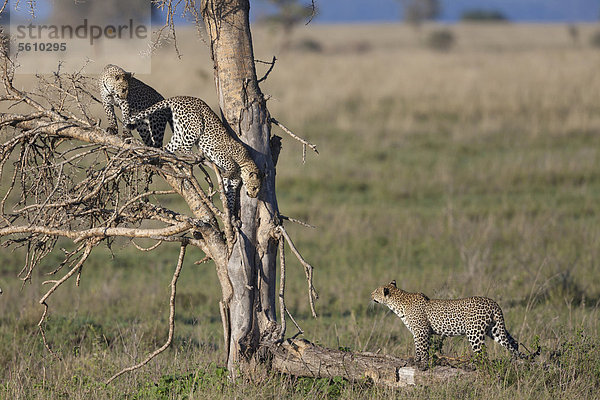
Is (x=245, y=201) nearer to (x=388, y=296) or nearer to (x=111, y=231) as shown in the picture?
(x=111, y=231)

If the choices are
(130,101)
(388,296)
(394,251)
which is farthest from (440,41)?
(130,101)

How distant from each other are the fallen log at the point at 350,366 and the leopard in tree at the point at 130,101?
1.62m

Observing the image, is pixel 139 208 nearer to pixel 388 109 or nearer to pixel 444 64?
pixel 388 109

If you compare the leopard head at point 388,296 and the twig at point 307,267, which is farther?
the leopard head at point 388,296

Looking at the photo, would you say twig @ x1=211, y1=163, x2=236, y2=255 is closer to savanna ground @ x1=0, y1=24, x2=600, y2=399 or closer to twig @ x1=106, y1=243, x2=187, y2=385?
twig @ x1=106, y1=243, x2=187, y2=385

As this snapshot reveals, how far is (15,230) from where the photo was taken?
4805 mm

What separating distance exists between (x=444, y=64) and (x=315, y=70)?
459 centimetres

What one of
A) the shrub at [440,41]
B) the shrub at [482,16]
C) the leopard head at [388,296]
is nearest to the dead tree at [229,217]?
the leopard head at [388,296]

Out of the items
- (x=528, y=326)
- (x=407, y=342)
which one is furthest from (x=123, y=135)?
(x=528, y=326)

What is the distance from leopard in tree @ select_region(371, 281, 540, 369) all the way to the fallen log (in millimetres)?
94

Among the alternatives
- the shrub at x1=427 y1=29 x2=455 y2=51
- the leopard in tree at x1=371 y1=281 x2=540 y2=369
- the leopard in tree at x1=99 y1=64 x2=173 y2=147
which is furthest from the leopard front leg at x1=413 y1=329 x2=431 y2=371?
the shrub at x1=427 y1=29 x2=455 y2=51

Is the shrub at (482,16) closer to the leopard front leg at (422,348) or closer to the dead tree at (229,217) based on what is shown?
the dead tree at (229,217)

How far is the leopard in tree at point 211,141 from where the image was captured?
477cm

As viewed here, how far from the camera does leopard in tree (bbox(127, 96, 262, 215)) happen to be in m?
4.77
